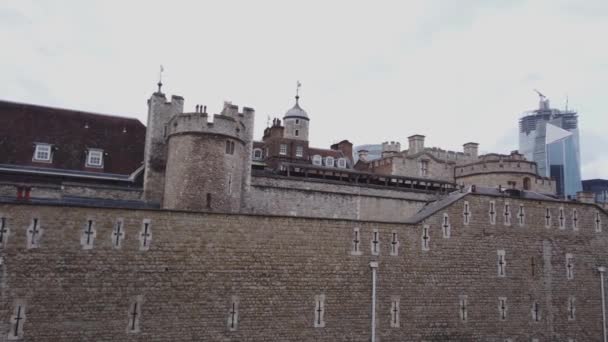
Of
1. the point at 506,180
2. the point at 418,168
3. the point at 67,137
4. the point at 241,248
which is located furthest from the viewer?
the point at 418,168

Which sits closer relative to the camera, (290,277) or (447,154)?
(290,277)

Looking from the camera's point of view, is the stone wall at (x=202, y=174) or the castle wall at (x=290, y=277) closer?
the castle wall at (x=290, y=277)

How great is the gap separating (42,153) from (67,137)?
188 centimetres

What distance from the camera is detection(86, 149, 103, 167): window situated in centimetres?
3344

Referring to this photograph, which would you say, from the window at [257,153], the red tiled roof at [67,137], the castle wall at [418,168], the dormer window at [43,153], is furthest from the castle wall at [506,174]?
→ the dormer window at [43,153]

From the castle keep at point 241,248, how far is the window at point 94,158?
0.32 ft

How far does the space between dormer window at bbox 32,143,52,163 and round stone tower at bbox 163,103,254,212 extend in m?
7.22

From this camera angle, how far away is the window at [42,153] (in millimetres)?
32375

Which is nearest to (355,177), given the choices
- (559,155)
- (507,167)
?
(507,167)

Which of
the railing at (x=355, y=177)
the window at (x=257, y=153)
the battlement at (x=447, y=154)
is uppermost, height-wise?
the battlement at (x=447, y=154)

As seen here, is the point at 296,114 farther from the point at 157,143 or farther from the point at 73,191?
the point at 73,191

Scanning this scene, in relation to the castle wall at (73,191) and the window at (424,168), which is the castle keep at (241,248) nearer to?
the castle wall at (73,191)

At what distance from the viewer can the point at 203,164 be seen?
30.2 meters

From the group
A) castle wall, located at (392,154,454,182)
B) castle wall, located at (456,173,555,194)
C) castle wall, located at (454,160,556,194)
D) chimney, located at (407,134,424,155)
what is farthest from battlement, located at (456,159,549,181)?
chimney, located at (407,134,424,155)
